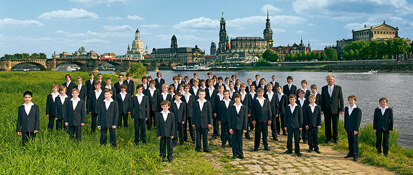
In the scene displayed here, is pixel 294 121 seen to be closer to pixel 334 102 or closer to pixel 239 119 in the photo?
pixel 239 119

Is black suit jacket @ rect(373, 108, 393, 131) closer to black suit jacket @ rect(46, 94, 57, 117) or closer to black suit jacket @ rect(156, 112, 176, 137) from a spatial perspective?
black suit jacket @ rect(156, 112, 176, 137)

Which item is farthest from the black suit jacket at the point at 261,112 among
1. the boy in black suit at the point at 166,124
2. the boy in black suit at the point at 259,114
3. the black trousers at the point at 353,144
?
the boy in black suit at the point at 166,124

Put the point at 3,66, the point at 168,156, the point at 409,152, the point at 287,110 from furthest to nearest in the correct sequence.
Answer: the point at 3,66 → the point at 409,152 → the point at 287,110 → the point at 168,156

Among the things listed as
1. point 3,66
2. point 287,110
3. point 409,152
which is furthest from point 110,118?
point 3,66

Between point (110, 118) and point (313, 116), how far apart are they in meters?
5.89

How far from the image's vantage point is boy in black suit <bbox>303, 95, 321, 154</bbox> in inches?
377

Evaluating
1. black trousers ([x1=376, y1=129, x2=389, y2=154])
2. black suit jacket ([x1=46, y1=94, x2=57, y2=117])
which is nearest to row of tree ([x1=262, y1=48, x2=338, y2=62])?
black trousers ([x1=376, y1=129, x2=389, y2=154])

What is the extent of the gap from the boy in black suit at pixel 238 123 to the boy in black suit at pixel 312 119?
2.18 metres

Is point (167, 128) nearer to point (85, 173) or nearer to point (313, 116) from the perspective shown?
point (85, 173)

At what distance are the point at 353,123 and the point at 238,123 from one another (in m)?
3.23

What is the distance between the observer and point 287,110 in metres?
9.44

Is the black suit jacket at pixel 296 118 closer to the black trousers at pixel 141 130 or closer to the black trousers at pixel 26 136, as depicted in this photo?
the black trousers at pixel 141 130

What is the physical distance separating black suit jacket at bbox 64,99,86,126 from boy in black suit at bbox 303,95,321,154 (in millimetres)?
6553

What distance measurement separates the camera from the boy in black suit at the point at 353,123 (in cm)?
883
